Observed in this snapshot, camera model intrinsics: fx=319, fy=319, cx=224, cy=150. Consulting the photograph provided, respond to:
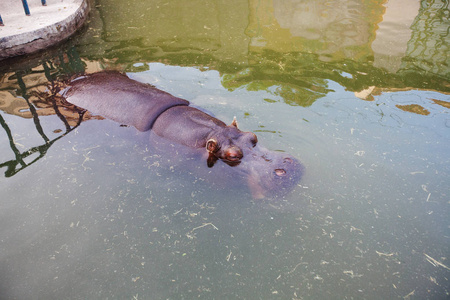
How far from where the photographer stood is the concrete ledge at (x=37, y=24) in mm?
6691

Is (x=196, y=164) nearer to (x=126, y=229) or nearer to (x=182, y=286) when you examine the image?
(x=126, y=229)

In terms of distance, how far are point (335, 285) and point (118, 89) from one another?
4138 millimetres

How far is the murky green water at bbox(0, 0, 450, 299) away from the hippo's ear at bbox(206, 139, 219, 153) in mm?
381

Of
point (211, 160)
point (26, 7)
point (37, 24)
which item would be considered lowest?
point (211, 160)

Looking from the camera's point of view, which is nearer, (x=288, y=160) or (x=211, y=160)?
(x=288, y=160)

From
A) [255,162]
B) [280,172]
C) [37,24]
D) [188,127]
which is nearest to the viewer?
[280,172]

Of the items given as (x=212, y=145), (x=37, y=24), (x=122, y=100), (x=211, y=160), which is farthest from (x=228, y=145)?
(x=37, y=24)

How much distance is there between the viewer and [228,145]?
413cm

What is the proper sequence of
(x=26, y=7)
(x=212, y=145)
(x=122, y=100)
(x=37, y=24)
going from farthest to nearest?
1. (x=26, y=7)
2. (x=37, y=24)
3. (x=122, y=100)
4. (x=212, y=145)

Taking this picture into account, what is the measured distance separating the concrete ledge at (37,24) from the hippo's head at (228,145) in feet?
17.3

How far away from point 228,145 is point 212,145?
21cm

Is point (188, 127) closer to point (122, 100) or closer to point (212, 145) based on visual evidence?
point (212, 145)

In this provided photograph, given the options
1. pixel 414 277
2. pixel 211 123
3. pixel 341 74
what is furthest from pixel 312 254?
pixel 341 74

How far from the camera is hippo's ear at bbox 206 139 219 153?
409 cm
